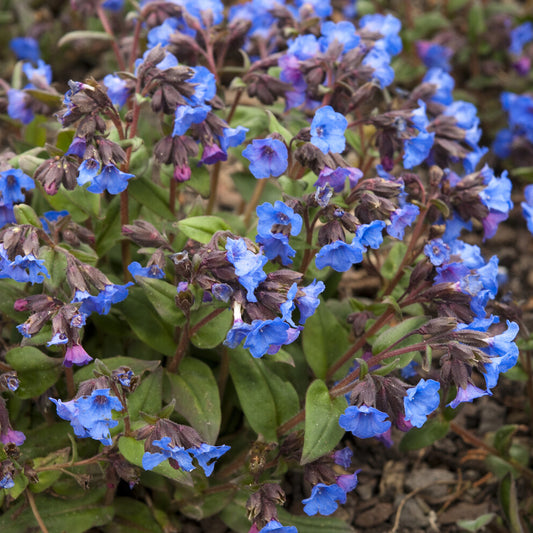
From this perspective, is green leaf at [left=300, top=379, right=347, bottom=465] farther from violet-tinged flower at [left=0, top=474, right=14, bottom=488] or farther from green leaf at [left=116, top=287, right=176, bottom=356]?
violet-tinged flower at [left=0, top=474, right=14, bottom=488]

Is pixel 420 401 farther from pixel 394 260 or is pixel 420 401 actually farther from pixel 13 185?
pixel 13 185

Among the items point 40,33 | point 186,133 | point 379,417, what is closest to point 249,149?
point 186,133

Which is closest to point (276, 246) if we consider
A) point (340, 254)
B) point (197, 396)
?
point (340, 254)

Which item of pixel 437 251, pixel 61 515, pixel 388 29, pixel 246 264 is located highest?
pixel 388 29

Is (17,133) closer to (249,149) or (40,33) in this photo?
(40,33)

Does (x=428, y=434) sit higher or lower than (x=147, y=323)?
lower

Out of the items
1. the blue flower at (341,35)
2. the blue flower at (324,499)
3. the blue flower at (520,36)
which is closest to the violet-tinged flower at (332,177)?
the blue flower at (341,35)

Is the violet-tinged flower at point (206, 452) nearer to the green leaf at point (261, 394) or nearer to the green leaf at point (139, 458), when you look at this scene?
the green leaf at point (139, 458)

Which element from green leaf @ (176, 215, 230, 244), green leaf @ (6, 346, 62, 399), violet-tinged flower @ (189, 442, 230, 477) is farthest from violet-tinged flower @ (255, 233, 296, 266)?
green leaf @ (6, 346, 62, 399)
